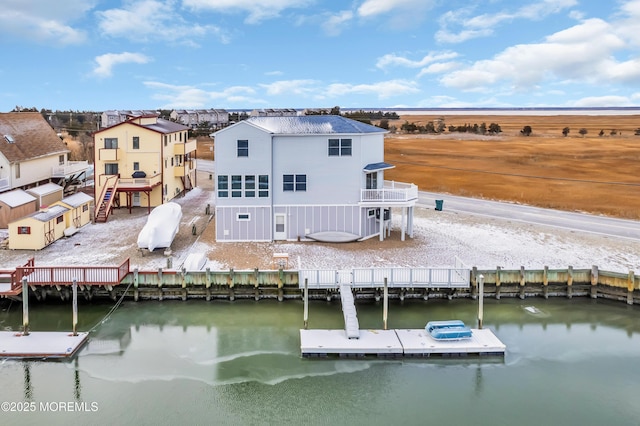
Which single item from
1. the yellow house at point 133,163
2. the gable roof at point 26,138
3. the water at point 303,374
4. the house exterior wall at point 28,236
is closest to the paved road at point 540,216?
the water at point 303,374

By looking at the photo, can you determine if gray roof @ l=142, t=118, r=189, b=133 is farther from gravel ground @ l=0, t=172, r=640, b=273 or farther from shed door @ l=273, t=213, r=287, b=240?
shed door @ l=273, t=213, r=287, b=240

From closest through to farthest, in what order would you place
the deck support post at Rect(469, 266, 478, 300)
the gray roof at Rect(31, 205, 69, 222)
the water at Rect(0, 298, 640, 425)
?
the water at Rect(0, 298, 640, 425) → the deck support post at Rect(469, 266, 478, 300) → the gray roof at Rect(31, 205, 69, 222)

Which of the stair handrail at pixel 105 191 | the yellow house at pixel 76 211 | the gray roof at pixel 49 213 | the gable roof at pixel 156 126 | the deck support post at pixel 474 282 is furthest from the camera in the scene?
the gable roof at pixel 156 126

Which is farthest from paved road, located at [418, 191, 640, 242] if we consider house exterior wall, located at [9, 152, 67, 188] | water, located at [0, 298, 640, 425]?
house exterior wall, located at [9, 152, 67, 188]

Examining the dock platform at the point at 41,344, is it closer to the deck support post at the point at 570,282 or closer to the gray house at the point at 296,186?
the gray house at the point at 296,186

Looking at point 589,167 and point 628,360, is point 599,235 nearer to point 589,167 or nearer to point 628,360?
point 628,360

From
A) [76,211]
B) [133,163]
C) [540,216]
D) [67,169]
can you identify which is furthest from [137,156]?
[540,216]
